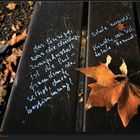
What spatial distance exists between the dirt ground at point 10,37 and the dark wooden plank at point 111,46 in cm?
39

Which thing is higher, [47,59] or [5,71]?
[47,59]

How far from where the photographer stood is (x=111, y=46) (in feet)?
4.69

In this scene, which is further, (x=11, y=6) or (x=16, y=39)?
(x=11, y=6)

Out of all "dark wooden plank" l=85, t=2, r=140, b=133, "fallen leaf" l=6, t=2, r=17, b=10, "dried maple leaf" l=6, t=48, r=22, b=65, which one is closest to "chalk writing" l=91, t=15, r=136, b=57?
"dark wooden plank" l=85, t=2, r=140, b=133

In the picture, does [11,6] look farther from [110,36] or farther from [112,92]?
[112,92]

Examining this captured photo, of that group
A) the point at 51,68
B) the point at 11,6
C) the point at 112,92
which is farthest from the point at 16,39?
the point at 112,92

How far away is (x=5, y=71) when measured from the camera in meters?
1.60

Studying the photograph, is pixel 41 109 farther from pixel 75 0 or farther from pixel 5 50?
pixel 75 0

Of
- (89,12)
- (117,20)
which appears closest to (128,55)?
(117,20)

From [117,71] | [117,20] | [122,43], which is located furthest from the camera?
[117,20]

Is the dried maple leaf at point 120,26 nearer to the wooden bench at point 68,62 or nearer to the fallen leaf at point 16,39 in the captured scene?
the wooden bench at point 68,62

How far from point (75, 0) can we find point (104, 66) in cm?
50

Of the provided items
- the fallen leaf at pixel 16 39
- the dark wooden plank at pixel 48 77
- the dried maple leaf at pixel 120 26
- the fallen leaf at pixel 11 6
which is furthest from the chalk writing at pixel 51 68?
the fallen leaf at pixel 11 6

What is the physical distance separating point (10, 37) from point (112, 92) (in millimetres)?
735
